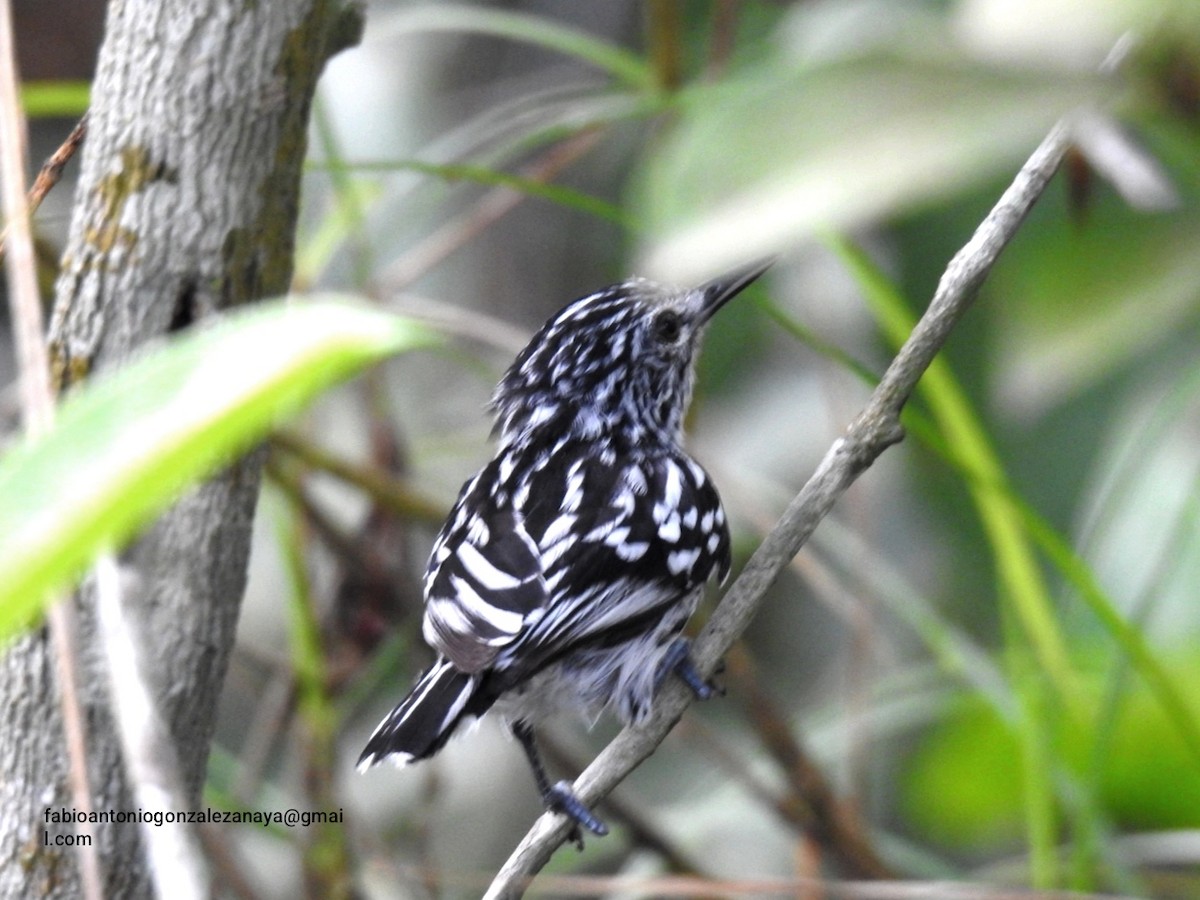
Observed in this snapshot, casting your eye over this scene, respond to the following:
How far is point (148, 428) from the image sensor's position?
0.49m

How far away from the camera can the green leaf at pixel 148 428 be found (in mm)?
482

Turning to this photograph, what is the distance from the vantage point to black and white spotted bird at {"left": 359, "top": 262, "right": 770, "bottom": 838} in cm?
183

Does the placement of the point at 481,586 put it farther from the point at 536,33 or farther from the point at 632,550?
the point at 536,33

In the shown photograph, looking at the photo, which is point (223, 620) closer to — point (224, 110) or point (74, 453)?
point (224, 110)

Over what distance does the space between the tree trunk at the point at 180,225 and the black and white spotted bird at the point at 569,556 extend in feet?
0.97

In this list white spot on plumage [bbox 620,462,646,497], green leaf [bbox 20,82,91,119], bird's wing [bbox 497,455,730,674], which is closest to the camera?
bird's wing [bbox 497,455,730,674]

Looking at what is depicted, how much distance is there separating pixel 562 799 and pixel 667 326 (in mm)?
1092

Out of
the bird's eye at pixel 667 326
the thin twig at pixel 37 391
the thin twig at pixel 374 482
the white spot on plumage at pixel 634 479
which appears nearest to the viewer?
the thin twig at pixel 37 391

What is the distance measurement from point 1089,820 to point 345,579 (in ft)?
5.90

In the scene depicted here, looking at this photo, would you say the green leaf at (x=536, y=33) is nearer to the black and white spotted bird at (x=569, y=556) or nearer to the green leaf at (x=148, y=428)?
the black and white spotted bird at (x=569, y=556)

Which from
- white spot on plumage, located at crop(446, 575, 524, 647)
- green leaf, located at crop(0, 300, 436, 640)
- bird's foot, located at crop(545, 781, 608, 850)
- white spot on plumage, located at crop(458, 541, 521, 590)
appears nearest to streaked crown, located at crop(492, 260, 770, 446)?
white spot on plumage, located at crop(458, 541, 521, 590)

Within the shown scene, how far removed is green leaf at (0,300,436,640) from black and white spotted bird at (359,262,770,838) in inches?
46.6

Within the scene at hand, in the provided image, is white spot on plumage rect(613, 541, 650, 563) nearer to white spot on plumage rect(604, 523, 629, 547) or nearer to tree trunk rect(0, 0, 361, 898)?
white spot on plumage rect(604, 523, 629, 547)

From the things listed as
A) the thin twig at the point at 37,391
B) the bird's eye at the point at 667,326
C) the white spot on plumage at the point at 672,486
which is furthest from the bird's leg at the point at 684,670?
the thin twig at the point at 37,391
